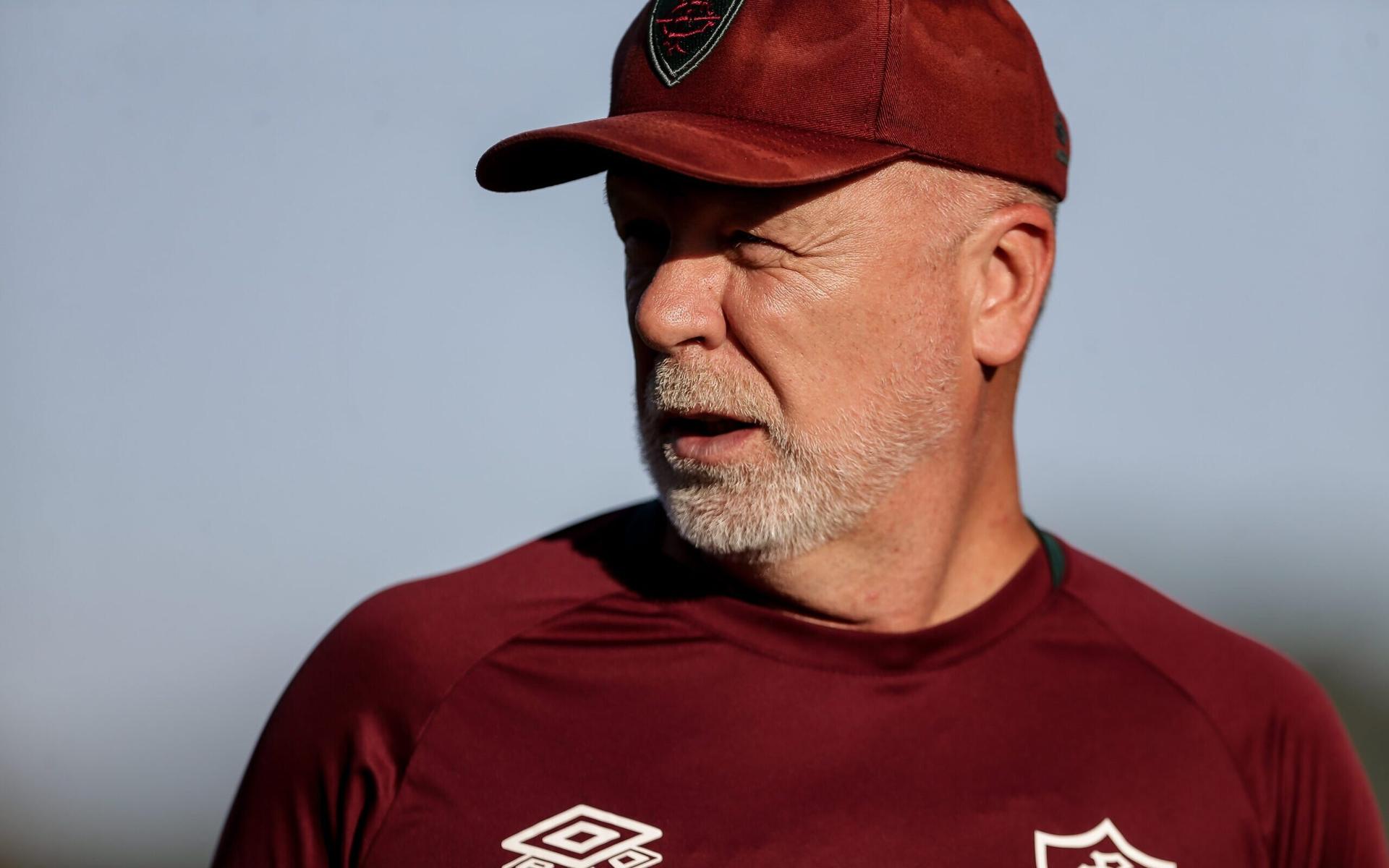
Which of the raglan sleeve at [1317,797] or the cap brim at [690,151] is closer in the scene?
the cap brim at [690,151]

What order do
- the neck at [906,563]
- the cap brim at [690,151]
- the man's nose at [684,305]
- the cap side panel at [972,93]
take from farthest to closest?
1. the neck at [906,563]
2. the cap side panel at [972,93]
3. the man's nose at [684,305]
4. the cap brim at [690,151]

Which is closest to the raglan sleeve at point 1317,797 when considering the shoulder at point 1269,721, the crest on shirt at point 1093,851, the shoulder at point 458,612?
the shoulder at point 1269,721

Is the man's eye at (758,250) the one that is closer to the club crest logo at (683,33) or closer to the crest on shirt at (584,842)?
the club crest logo at (683,33)

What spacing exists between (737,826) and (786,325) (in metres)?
0.86

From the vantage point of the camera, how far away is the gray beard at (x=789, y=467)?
2.89m

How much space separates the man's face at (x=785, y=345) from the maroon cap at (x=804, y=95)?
0.08 meters

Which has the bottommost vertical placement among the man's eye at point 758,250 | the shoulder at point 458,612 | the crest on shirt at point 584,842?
the crest on shirt at point 584,842

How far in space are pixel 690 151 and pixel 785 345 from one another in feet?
1.21

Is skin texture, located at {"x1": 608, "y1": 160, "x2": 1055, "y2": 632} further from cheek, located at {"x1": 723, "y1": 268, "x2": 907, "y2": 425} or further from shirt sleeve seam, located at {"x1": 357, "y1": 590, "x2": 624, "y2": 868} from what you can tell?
shirt sleeve seam, located at {"x1": 357, "y1": 590, "x2": 624, "y2": 868}

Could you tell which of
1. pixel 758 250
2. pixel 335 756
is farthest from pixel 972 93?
pixel 335 756

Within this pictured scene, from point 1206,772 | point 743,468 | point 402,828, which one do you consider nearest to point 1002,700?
point 1206,772

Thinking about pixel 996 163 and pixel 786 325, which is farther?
pixel 996 163

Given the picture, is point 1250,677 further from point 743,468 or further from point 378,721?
point 378,721

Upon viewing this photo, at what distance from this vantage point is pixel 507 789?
2.86 metres
